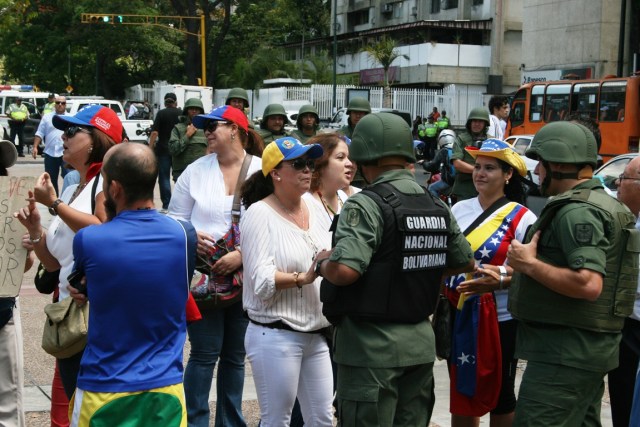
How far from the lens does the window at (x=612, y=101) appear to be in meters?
28.2

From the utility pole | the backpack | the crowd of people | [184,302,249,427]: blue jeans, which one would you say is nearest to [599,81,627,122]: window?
the backpack

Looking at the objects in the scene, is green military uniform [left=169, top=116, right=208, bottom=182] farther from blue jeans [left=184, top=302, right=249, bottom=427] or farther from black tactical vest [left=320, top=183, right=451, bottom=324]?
black tactical vest [left=320, top=183, right=451, bottom=324]

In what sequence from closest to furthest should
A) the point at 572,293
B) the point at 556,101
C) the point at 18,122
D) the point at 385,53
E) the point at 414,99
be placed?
the point at 572,293, the point at 18,122, the point at 556,101, the point at 414,99, the point at 385,53

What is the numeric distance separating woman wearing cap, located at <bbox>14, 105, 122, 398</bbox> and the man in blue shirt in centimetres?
68

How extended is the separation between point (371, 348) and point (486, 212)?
159 cm

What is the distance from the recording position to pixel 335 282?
3777 mm

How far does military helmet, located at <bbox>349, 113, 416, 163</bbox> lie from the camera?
13.1ft

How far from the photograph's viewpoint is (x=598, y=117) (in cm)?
2938

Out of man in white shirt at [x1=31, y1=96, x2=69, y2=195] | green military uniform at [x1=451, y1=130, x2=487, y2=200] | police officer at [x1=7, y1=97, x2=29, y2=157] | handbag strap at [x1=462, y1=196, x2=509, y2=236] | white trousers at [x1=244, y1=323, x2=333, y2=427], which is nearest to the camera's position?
white trousers at [x1=244, y1=323, x2=333, y2=427]

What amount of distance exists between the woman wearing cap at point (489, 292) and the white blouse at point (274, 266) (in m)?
0.76

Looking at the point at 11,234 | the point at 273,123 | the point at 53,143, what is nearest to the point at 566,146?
the point at 11,234

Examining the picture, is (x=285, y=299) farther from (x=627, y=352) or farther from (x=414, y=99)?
(x=414, y=99)

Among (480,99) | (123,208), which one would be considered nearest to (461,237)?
(123,208)

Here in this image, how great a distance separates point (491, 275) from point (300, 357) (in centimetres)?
102
